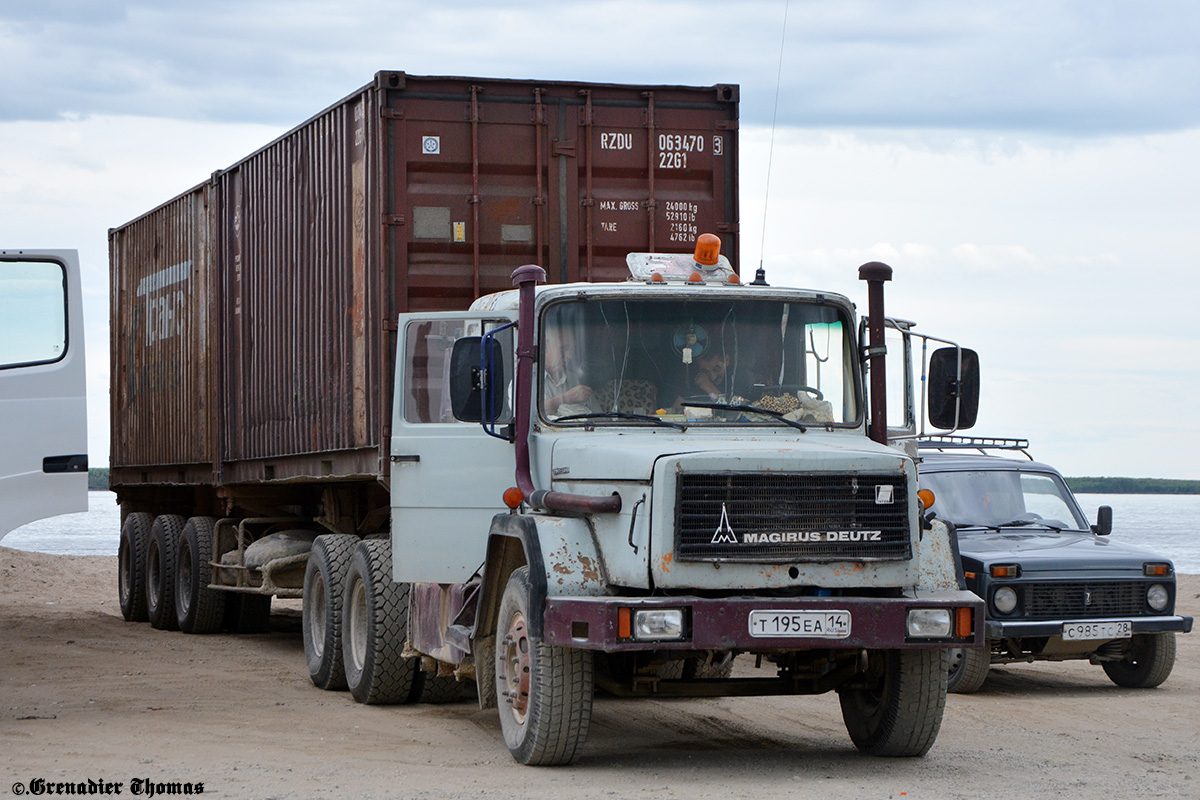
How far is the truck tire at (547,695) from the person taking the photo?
7352mm

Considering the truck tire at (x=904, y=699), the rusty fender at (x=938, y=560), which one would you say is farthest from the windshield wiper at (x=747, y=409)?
the truck tire at (x=904, y=699)

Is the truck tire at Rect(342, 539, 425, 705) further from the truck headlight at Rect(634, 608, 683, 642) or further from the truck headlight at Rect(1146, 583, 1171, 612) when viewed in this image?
the truck headlight at Rect(1146, 583, 1171, 612)

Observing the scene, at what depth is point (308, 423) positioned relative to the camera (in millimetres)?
11719

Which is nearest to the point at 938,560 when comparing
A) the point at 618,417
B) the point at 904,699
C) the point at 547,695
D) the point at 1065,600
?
the point at 904,699

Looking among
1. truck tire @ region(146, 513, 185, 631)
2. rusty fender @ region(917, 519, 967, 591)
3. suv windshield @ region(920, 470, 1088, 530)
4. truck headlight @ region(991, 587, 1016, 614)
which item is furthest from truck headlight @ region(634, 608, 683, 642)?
truck tire @ region(146, 513, 185, 631)

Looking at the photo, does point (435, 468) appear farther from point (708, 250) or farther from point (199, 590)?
point (199, 590)

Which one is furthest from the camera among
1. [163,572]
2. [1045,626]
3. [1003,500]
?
[163,572]

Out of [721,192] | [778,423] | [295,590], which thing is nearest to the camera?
[778,423]

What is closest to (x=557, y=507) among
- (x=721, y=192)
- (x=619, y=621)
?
(x=619, y=621)

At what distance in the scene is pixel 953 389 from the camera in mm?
7969

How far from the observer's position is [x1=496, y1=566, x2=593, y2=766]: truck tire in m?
7.35

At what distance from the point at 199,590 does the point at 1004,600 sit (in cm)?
780

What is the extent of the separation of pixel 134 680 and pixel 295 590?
1.95 meters

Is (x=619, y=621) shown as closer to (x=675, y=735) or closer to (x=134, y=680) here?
(x=675, y=735)
